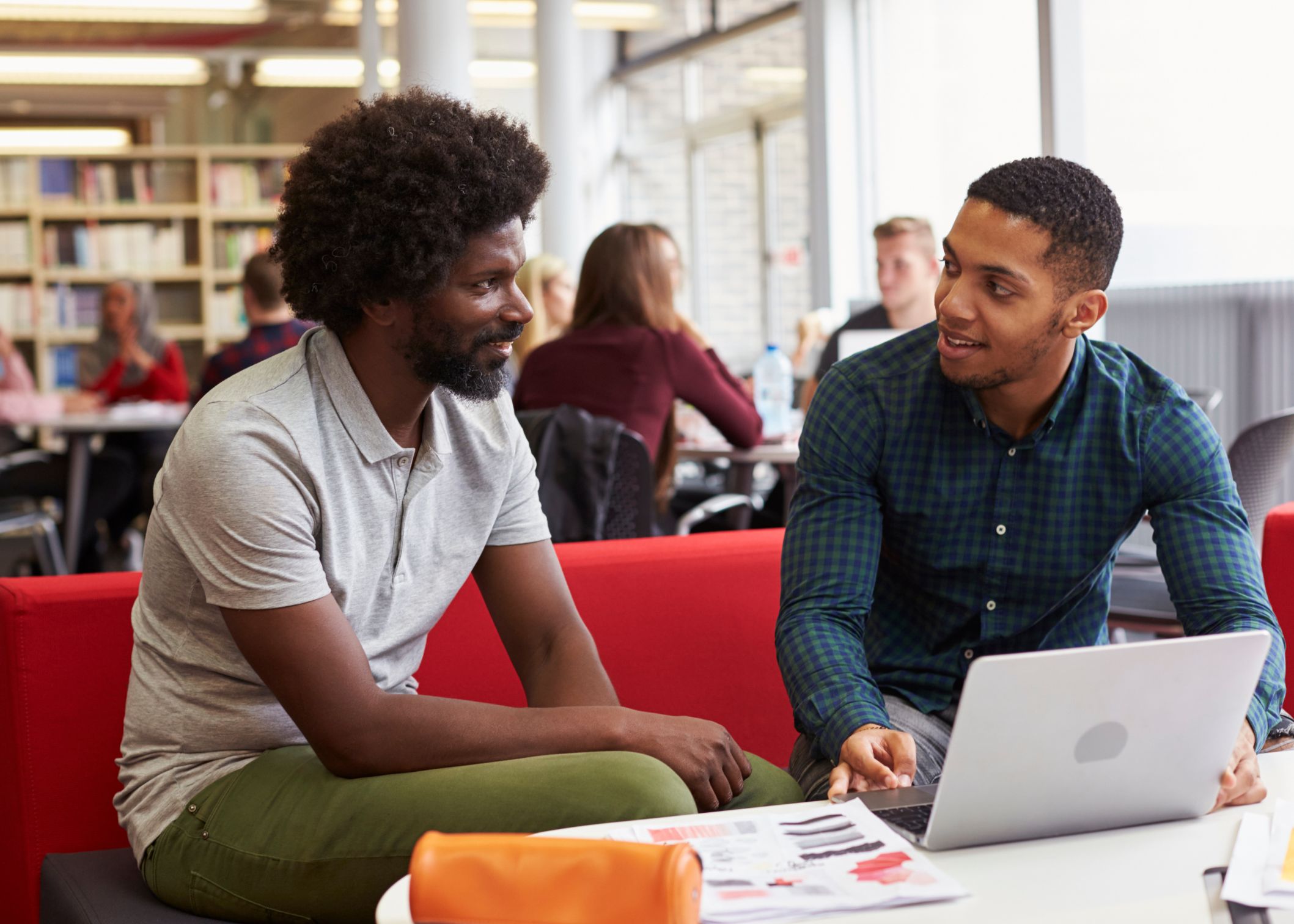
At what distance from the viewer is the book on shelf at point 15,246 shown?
25.9 ft

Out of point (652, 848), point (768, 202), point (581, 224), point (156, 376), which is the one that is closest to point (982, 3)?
point (768, 202)

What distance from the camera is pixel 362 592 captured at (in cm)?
143

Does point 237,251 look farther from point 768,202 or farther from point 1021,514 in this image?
point 1021,514

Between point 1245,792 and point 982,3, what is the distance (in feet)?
17.9

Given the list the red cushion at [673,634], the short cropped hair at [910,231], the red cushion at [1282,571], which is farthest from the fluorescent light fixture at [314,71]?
the red cushion at [1282,571]

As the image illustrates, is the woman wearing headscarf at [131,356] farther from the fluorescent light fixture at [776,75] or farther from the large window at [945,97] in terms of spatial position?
the fluorescent light fixture at [776,75]

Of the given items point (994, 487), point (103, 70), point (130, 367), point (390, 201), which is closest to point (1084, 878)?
point (994, 487)

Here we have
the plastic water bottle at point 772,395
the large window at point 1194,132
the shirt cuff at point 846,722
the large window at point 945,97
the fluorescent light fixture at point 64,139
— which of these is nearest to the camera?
the shirt cuff at point 846,722

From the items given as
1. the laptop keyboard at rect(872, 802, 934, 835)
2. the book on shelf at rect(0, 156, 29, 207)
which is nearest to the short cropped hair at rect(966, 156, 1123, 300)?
the laptop keyboard at rect(872, 802, 934, 835)

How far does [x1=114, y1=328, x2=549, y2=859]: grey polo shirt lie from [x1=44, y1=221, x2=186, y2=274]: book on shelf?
711 cm

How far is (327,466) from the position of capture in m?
1.40

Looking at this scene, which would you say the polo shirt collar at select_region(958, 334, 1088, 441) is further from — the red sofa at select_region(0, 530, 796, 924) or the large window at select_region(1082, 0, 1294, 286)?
the large window at select_region(1082, 0, 1294, 286)

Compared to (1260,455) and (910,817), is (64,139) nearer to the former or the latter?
(1260,455)

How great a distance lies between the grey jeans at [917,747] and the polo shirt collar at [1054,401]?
0.34 meters
